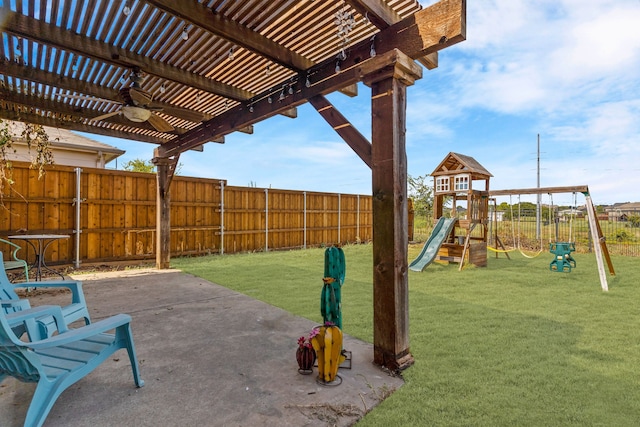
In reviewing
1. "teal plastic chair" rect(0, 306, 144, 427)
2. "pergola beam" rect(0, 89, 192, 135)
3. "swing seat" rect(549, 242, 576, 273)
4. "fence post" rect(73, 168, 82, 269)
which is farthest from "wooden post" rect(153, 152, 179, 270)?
"swing seat" rect(549, 242, 576, 273)

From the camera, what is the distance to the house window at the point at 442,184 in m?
7.55

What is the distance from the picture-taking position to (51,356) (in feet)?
5.54

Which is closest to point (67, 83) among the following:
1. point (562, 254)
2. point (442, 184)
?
point (442, 184)

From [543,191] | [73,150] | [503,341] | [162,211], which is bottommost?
[503,341]

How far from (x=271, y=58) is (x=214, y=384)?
2639mm

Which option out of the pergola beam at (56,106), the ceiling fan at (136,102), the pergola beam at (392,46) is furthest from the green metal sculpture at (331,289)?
the pergola beam at (56,106)

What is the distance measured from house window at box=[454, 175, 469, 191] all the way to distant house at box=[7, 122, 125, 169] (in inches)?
371

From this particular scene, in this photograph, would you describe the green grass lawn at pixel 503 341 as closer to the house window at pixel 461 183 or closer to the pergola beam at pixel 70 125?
the house window at pixel 461 183

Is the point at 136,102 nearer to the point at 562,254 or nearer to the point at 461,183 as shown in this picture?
the point at 461,183

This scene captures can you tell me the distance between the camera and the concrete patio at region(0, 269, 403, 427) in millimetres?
1642

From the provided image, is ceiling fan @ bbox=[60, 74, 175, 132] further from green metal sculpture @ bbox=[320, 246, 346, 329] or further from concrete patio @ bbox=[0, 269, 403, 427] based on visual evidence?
green metal sculpture @ bbox=[320, 246, 346, 329]

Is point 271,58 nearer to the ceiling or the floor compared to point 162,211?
nearer to the ceiling

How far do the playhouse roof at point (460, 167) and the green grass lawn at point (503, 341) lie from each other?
244 centimetres

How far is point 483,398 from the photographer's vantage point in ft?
5.86
